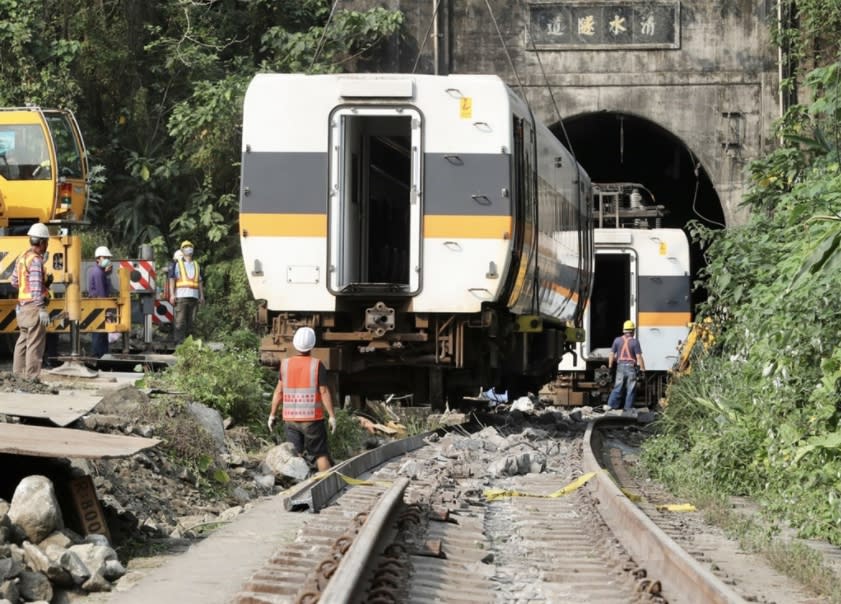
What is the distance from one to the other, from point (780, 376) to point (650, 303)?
13372 millimetres

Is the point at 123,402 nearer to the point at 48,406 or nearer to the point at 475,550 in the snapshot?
the point at 48,406

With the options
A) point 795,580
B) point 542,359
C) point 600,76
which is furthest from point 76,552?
point 600,76

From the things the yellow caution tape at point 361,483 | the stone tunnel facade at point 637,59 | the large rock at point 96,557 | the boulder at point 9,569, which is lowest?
the yellow caution tape at point 361,483

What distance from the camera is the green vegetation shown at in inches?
344

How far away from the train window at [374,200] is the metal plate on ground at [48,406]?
3.47 m

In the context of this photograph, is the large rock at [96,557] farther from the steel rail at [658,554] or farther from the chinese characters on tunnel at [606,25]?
the chinese characters on tunnel at [606,25]

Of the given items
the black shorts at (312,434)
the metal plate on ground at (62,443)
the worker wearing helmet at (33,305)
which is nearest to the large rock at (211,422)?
the black shorts at (312,434)

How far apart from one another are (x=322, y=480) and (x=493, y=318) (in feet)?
16.4

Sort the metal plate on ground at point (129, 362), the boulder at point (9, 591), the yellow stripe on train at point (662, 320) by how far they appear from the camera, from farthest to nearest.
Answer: the yellow stripe on train at point (662, 320) → the metal plate on ground at point (129, 362) → the boulder at point (9, 591)

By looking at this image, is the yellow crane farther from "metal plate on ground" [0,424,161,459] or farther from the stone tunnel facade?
"metal plate on ground" [0,424,161,459]

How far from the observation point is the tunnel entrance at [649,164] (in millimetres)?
31725

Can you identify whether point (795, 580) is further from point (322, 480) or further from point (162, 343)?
point (162, 343)

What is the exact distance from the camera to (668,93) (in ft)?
90.8

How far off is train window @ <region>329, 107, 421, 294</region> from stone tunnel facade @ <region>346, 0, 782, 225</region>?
1156 cm
